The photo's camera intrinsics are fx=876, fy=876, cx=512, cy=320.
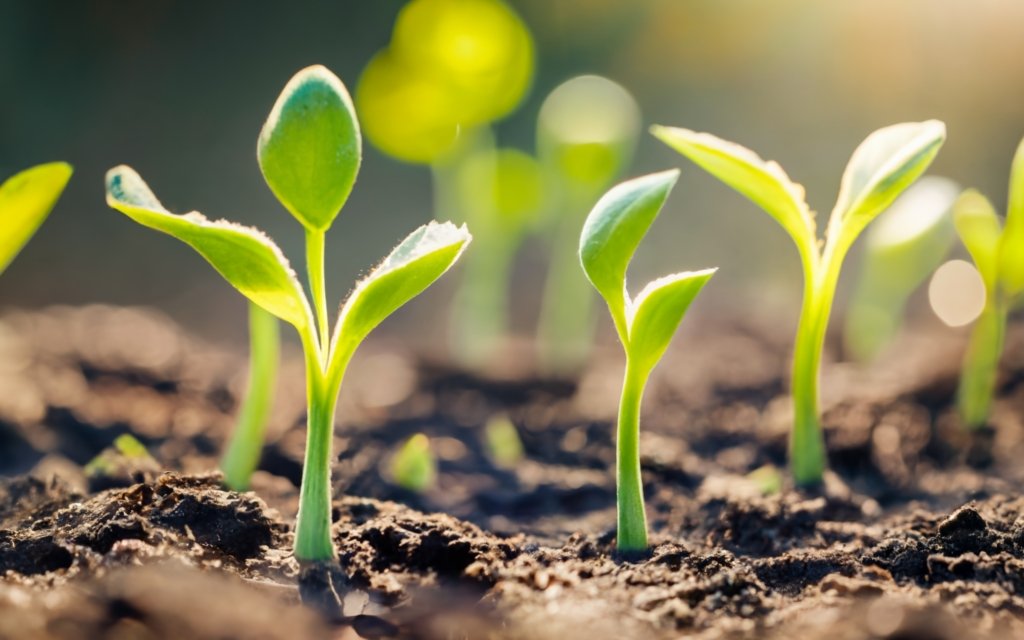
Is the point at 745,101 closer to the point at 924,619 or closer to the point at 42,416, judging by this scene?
the point at 42,416

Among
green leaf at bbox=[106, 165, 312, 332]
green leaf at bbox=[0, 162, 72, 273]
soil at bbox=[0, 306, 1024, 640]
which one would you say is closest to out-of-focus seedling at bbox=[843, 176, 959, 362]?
soil at bbox=[0, 306, 1024, 640]

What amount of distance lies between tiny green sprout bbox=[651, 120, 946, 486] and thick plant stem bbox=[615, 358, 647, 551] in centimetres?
22

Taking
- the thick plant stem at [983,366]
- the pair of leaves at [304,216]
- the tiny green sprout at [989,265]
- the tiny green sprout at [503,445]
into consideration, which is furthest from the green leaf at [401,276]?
the thick plant stem at [983,366]

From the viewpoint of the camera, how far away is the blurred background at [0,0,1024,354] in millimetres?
3000

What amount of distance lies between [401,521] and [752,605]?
13.5 inches

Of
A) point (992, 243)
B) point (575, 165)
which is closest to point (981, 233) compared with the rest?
point (992, 243)

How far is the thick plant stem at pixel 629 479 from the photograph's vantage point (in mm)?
811

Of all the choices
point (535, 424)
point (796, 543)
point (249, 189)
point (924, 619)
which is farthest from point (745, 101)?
point (924, 619)

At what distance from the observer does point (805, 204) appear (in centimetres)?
90

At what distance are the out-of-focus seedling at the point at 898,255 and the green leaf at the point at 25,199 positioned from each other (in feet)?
3.97

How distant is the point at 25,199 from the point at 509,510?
0.65m

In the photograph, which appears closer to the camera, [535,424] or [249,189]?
[535,424]

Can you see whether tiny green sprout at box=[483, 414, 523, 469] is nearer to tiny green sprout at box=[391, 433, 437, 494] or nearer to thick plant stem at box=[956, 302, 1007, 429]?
tiny green sprout at box=[391, 433, 437, 494]

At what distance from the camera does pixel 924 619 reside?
2.02 feet
